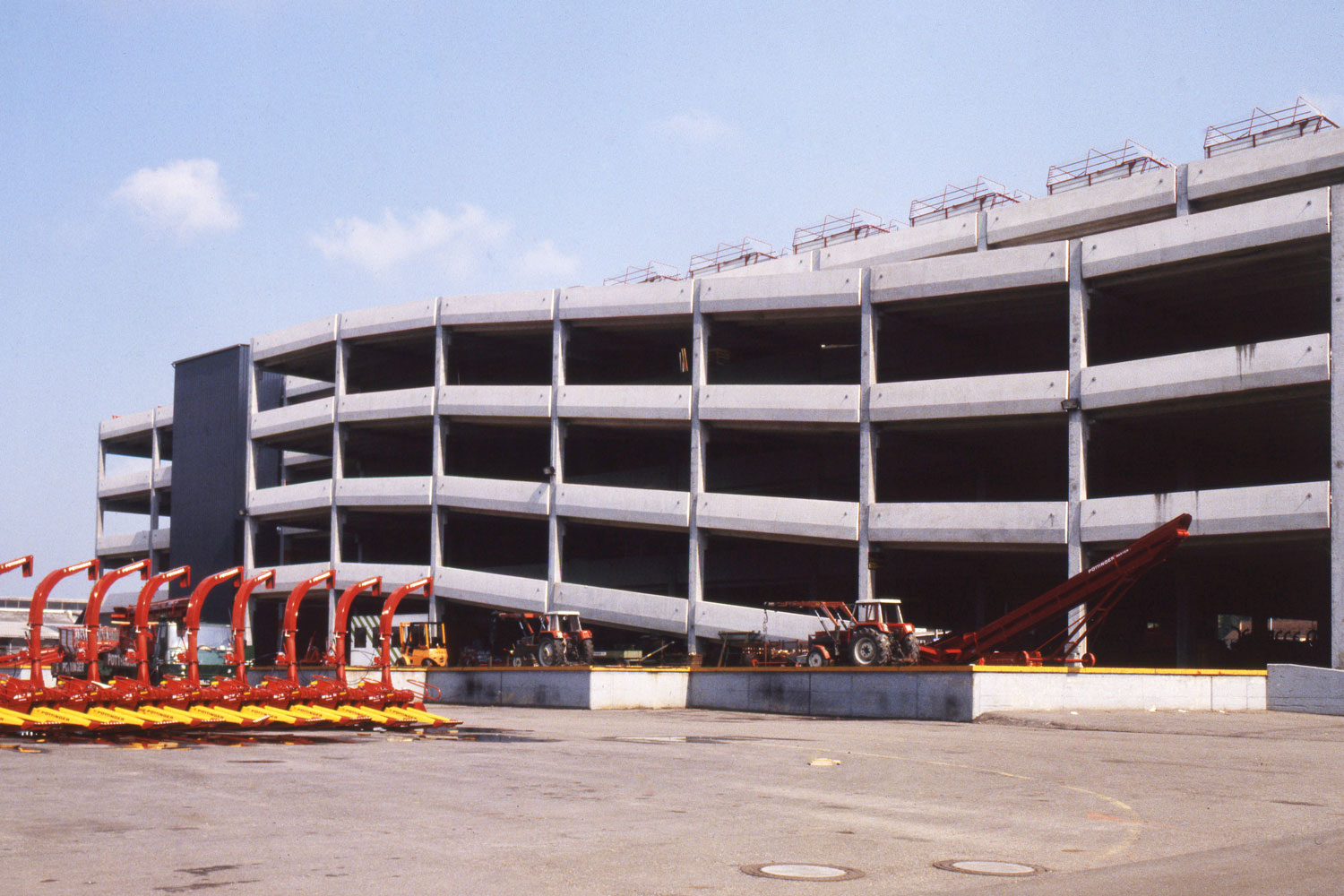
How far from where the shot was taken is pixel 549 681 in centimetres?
3897

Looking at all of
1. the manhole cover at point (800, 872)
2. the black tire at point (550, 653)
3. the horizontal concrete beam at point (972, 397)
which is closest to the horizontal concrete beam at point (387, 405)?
the black tire at point (550, 653)

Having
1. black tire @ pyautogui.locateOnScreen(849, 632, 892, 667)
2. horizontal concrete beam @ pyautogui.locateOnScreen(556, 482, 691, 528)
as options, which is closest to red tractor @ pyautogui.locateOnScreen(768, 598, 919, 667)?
black tire @ pyautogui.locateOnScreen(849, 632, 892, 667)

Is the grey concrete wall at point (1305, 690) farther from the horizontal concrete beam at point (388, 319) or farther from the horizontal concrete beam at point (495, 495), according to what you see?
the horizontal concrete beam at point (388, 319)

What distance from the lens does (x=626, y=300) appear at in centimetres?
4844

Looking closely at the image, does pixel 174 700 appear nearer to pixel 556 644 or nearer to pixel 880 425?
pixel 556 644

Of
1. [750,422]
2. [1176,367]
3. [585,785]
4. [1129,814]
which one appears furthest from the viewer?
[750,422]

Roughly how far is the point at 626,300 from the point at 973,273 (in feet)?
44.7

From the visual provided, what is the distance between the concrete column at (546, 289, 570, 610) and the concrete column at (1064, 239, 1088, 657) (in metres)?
19.4

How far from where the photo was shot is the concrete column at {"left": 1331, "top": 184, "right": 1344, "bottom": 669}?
35.0 m

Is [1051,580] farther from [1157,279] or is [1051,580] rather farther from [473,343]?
[473,343]

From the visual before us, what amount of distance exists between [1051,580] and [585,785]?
1644 inches

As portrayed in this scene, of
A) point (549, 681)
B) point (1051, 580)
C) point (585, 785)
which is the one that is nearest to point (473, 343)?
point (549, 681)

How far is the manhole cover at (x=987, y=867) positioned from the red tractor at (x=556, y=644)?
3226cm

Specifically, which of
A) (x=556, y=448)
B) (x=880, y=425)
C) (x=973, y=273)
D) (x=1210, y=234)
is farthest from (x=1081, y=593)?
(x=556, y=448)
